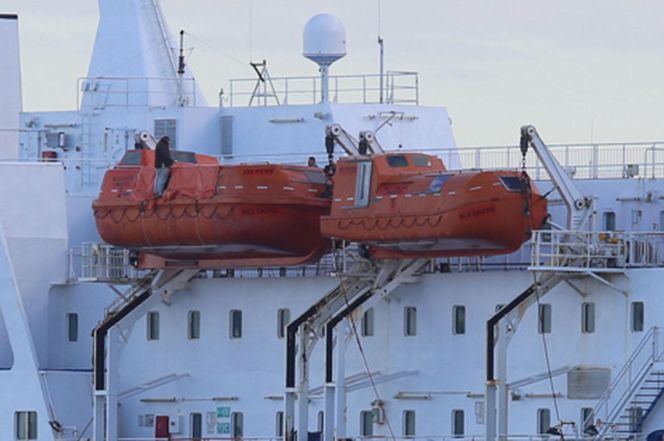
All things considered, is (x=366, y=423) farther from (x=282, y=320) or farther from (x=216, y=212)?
(x=216, y=212)

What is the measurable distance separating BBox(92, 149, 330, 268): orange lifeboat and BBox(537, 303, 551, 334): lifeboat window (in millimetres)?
6200

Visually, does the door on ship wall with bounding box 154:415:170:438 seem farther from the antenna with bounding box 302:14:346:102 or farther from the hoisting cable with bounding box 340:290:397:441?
the antenna with bounding box 302:14:346:102

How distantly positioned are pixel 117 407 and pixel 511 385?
40.7 feet

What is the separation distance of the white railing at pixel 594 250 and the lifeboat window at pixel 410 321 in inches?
183

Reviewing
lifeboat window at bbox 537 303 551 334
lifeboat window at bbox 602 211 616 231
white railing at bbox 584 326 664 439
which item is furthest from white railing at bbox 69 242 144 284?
white railing at bbox 584 326 664 439

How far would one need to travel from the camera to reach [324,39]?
7381 cm

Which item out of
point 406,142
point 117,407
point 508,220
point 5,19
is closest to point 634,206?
point 508,220

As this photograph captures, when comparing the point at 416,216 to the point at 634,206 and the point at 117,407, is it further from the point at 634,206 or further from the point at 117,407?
the point at 117,407

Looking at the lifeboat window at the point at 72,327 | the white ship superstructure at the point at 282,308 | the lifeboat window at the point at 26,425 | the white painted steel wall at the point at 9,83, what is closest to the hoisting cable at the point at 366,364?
the white ship superstructure at the point at 282,308

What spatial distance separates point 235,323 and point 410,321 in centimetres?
575

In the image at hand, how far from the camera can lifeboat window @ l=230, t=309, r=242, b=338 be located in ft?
232

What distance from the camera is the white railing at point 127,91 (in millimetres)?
76875

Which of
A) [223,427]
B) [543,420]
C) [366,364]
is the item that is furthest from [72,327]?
[543,420]

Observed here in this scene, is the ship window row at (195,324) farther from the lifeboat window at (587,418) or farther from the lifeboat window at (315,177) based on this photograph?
the lifeboat window at (587,418)
